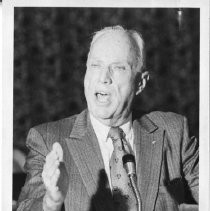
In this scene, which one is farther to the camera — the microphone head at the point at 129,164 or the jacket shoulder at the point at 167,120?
the jacket shoulder at the point at 167,120

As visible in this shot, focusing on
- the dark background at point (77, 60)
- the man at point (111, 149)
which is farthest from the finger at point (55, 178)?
the dark background at point (77, 60)

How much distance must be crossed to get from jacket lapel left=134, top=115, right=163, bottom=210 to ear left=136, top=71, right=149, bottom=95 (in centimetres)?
8

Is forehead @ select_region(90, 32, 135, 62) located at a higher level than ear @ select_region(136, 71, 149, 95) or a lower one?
higher

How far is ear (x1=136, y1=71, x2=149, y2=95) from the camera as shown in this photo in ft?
4.41

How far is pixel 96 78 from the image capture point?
4.32 feet

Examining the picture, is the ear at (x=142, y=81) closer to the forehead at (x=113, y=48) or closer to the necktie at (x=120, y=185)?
the forehead at (x=113, y=48)

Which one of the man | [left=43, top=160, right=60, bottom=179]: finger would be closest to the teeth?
the man

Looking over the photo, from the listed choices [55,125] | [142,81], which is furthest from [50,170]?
[142,81]

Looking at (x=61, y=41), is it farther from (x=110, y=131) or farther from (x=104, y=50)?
(x=110, y=131)

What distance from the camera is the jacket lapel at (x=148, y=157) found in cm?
132

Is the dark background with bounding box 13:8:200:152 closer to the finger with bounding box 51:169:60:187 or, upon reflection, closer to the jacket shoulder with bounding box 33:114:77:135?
the jacket shoulder with bounding box 33:114:77:135

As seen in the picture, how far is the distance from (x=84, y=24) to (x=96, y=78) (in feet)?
0.53

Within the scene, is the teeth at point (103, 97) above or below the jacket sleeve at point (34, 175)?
above

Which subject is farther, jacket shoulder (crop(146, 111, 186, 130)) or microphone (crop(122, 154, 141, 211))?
jacket shoulder (crop(146, 111, 186, 130))
